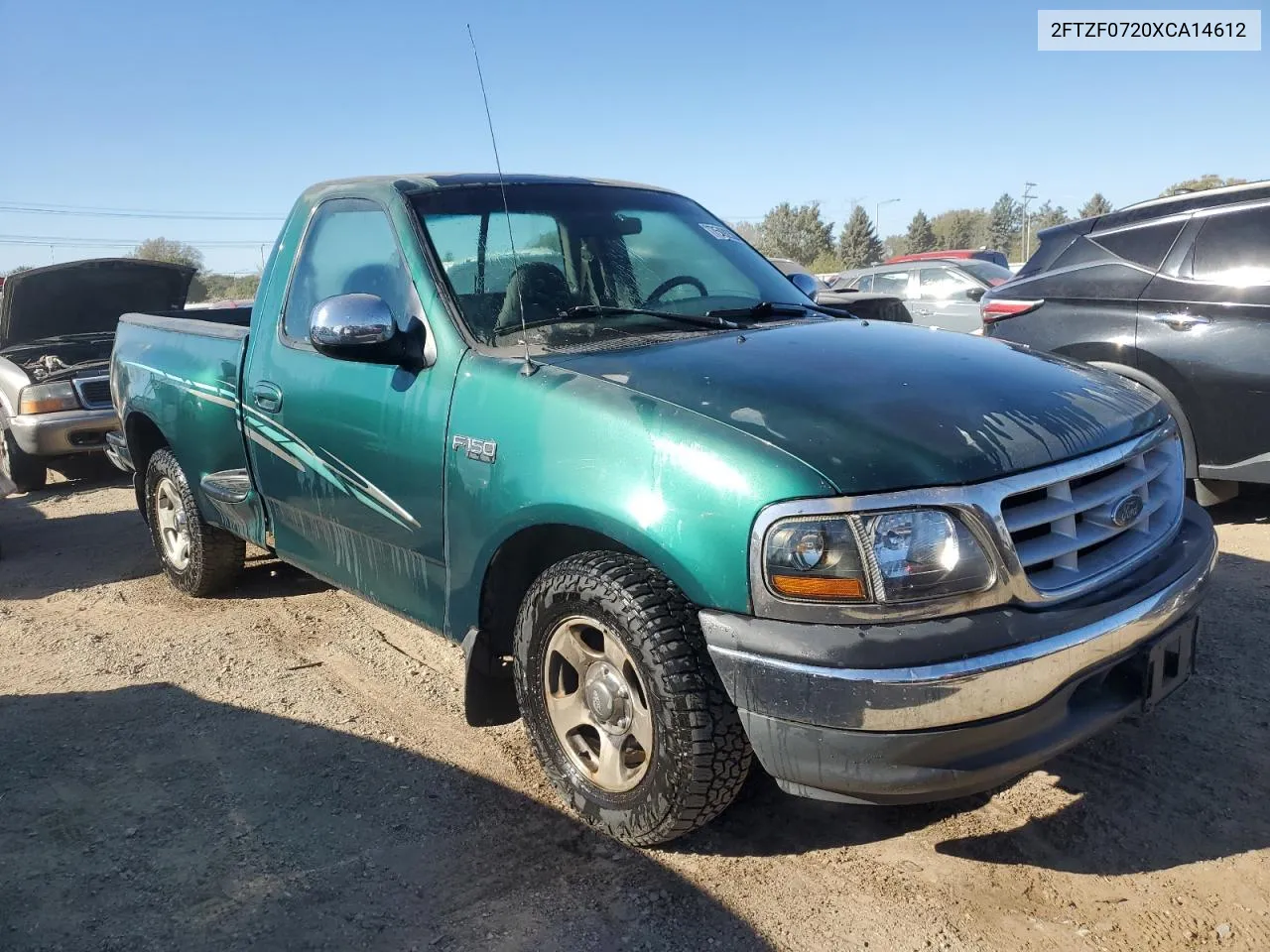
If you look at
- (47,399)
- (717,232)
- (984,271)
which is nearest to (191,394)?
(717,232)

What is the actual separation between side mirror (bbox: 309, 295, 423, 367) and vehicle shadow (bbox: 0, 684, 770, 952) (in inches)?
54.0

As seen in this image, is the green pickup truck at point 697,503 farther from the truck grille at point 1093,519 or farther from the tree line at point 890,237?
the tree line at point 890,237

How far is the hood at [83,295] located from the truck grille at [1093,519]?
8.63 meters

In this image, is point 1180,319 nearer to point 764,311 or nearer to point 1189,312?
point 1189,312

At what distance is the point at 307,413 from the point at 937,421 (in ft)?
7.59

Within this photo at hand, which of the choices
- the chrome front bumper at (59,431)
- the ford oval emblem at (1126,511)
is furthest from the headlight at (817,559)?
the chrome front bumper at (59,431)

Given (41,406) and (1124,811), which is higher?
(41,406)

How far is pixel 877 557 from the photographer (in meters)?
2.23

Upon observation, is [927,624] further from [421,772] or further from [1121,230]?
[1121,230]

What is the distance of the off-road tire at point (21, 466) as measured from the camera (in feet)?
28.9

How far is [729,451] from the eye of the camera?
2.35m

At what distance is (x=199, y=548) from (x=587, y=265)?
8.89 feet

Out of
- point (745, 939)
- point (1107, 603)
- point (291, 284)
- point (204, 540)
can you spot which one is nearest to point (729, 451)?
point (1107, 603)

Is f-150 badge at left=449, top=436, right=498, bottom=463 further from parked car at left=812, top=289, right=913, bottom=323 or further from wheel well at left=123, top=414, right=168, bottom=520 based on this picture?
wheel well at left=123, top=414, right=168, bottom=520
